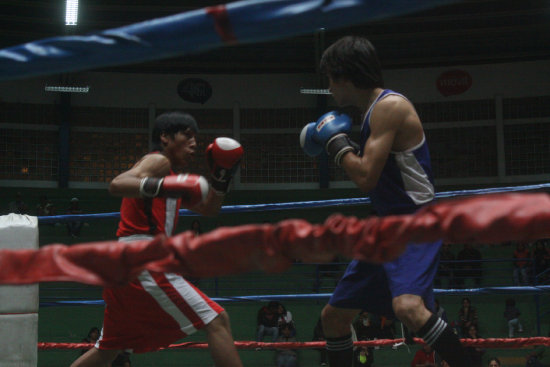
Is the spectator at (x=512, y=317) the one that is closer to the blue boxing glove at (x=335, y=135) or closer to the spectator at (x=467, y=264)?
the spectator at (x=467, y=264)

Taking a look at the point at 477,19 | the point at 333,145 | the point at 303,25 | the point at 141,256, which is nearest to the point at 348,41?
the point at 333,145

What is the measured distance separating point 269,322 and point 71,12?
7.52 metres

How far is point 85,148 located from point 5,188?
188 centimetres

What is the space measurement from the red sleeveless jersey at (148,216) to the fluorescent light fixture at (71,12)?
10.3 m

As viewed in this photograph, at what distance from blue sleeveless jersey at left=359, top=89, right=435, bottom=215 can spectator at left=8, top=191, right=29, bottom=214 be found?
1010 cm

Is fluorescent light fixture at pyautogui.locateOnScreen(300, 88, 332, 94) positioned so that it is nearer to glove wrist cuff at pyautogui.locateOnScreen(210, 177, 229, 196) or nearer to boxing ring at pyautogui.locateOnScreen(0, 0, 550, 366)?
glove wrist cuff at pyautogui.locateOnScreen(210, 177, 229, 196)

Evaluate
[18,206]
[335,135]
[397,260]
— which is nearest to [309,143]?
[335,135]

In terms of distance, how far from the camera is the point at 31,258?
115cm

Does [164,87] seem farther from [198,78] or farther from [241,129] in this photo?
[241,129]

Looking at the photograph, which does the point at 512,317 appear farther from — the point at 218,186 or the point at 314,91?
the point at 218,186

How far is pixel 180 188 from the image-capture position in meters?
1.80

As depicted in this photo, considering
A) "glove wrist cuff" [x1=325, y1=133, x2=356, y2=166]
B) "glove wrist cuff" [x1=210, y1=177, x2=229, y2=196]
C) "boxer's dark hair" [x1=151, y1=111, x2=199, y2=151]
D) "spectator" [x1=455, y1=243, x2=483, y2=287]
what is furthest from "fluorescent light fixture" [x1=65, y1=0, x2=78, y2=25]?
"glove wrist cuff" [x1=325, y1=133, x2=356, y2=166]

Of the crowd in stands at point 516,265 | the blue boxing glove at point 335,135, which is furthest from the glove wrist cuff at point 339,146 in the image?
the crowd in stands at point 516,265

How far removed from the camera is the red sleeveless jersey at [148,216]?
2.18m
